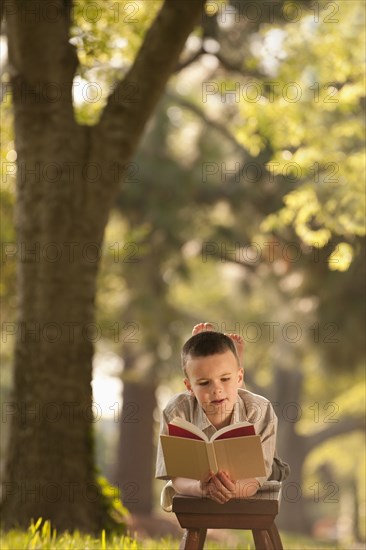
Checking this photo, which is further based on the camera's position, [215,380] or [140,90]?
[140,90]

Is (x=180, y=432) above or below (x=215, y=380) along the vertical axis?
below

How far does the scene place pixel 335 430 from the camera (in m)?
20.1

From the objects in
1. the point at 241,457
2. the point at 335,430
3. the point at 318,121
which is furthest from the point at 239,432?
the point at 335,430

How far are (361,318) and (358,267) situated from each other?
3.29ft

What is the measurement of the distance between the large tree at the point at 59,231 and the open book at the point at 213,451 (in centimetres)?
317

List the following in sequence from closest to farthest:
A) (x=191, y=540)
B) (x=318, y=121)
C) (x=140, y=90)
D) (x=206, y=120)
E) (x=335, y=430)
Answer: (x=191, y=540) < (x=140, y=90) < (x=318, y=121) < (x=206, y=120) < (x=335, y=430)

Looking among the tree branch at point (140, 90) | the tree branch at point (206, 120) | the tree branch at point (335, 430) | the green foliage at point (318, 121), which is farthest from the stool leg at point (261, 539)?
the tree branch at point (335, 430)

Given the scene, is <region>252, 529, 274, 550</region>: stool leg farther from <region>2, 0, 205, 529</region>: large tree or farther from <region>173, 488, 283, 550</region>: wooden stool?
<region>2, 0, 205, 529</region>: large tree

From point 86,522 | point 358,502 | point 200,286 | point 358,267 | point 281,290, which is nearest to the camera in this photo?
point 86,522

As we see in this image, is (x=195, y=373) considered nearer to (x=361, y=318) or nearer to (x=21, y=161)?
(x=21, y=161)

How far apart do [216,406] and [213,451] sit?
0.30m

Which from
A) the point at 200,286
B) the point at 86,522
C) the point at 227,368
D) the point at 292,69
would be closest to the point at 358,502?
the point at 200,286

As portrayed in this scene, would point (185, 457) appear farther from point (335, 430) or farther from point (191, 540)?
point (335, 430)

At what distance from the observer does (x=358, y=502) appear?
112 ft
